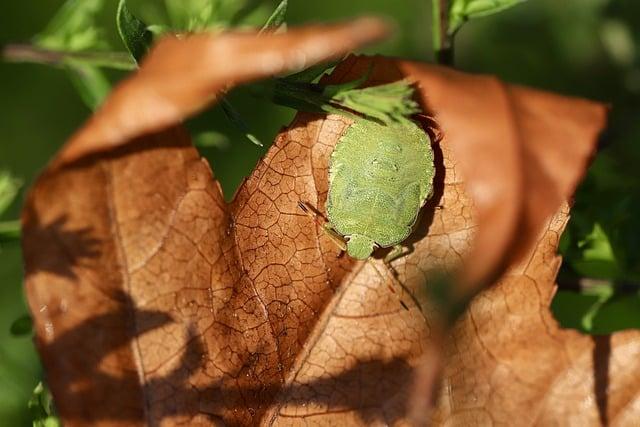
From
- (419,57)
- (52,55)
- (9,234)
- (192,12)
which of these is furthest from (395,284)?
(419,57)

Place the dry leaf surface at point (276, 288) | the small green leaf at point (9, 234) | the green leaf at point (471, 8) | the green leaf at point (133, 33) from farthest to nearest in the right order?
the small green leaf at point (9, 234) < the green leaf at point (471, 8) < the green leaf at point (133, 33) < the dry leaf surface at point (276, 288)

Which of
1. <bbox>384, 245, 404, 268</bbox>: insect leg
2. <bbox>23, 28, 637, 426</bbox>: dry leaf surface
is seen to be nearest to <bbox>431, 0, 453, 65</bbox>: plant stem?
<bbox>23, 28, 637, 426</bbox>: dry leaf surface

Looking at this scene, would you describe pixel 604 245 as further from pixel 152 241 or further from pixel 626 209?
pixel 152 241

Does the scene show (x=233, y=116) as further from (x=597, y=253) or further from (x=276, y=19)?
(x=597, y=253)

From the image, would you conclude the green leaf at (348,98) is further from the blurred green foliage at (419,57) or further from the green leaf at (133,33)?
the blurred green foliage at (419,57)

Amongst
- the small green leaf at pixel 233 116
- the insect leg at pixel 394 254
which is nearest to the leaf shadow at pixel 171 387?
the insect leg at pixel 394 254

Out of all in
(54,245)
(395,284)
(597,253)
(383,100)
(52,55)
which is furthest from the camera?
(52,55)
